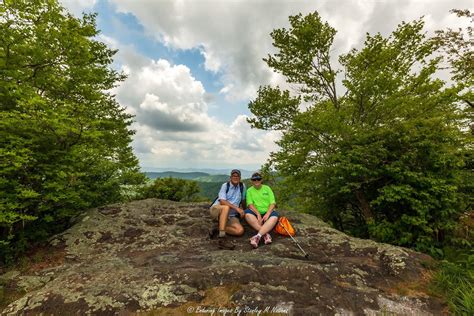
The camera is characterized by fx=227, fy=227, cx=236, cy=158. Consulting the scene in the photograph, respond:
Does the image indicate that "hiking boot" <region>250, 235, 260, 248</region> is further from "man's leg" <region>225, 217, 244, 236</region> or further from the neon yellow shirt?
the neon yellow shirt

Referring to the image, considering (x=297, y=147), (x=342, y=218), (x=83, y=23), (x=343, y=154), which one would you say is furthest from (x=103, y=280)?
(x=83, y=23)

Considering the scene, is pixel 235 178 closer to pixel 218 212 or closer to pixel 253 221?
pixel 218 212

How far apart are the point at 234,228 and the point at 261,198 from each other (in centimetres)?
119

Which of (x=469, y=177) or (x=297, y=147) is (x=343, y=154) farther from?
(x=469, y=177)

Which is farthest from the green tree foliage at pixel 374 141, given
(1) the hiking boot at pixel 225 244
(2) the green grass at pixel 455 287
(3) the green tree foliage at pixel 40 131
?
(3) the green tree foliage at pixel 40 131

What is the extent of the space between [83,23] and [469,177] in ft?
54.4

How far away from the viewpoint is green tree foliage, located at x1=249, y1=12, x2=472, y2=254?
6.83m

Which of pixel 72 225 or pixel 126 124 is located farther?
pixel 126 124

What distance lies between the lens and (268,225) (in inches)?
237

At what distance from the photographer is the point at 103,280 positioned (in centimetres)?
399

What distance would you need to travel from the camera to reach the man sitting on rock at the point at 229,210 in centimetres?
626

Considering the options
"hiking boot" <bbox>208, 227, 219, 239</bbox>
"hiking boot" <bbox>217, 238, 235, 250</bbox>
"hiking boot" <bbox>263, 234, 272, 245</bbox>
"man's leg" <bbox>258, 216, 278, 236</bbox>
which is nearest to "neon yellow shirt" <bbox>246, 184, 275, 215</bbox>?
"man's leg" <bbox>258, 216, 278, 236</bbox>

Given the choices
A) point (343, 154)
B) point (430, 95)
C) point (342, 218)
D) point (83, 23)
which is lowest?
point (342, 218)

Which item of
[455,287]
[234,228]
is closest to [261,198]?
[234,228]
